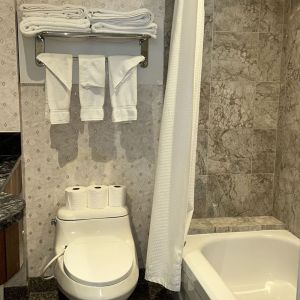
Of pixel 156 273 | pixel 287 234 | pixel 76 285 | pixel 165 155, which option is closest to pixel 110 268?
pixel 76 285

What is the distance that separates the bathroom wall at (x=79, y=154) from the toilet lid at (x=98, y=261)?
0.36 m

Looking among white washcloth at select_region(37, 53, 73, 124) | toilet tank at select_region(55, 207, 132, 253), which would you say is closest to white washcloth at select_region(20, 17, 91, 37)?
white washcloth at select_region(37, 53, 73, 124)

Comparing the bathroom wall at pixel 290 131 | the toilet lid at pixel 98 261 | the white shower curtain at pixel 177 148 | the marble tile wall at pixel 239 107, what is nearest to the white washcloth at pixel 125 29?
the white shower curtain at pixel 177 148

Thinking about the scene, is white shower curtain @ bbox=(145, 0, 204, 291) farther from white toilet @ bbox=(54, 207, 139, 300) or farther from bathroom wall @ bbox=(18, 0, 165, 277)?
bathroom wall @ bbox=(18, 0, 165, 277)

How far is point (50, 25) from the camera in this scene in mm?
2014

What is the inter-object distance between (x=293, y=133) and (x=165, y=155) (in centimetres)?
88

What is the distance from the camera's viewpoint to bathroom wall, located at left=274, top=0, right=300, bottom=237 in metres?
2.25

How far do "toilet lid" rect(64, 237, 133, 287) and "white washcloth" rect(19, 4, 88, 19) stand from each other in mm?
1213

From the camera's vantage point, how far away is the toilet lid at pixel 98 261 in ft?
5.82

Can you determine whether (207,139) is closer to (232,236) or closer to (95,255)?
(232,236)

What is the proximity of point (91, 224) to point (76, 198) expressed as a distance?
0.17 metres

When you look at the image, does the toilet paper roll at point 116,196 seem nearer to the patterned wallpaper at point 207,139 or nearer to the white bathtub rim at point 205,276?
the patterned wallpaper at point 207,139

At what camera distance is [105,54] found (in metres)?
2.21

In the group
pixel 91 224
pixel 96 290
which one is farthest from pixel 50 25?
pixel 96 290
